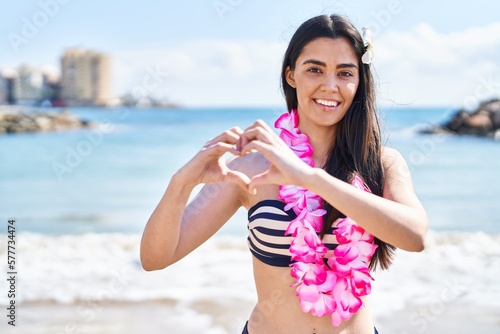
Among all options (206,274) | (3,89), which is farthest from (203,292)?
(3,89)

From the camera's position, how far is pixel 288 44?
8.57 ft

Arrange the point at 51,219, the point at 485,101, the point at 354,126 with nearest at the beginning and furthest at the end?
the point at 354,126 < the point at 51,219 < the point at 485,101

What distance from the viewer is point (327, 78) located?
7.88ft

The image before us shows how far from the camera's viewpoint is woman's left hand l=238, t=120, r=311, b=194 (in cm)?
196

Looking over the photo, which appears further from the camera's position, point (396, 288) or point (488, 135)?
point (488, 135)

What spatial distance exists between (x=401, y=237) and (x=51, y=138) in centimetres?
2531

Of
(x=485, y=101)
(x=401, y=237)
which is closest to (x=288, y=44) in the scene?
(x=401, y=237)

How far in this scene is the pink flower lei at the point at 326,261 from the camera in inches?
94.0

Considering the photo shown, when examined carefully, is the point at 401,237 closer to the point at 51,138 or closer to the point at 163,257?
the point at 163,257

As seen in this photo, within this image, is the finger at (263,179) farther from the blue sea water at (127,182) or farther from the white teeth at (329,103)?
the blue sea water at (127,182)

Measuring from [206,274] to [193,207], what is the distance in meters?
5.01

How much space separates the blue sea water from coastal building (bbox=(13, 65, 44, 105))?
117 feet

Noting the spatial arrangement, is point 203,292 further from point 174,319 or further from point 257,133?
point 257,133

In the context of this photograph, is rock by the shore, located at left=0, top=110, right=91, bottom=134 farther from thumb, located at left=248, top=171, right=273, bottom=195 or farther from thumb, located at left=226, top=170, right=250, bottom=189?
thumb, located at left=248, top=171, right=273, bottom=195
